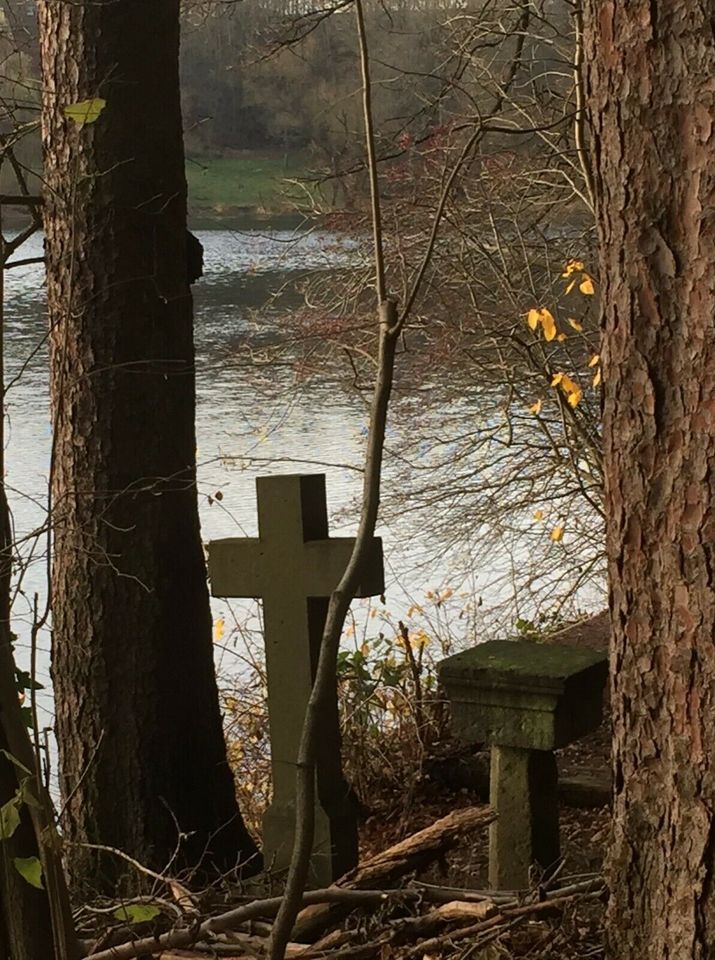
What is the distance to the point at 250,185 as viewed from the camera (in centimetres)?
721

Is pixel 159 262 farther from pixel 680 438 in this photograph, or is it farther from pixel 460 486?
pixel 460 486

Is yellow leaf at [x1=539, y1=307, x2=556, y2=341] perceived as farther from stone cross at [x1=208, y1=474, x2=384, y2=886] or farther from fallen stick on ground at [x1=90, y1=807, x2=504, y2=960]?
fallen stick on ground at [x1=90, y1=807, x2=504, y2=960]

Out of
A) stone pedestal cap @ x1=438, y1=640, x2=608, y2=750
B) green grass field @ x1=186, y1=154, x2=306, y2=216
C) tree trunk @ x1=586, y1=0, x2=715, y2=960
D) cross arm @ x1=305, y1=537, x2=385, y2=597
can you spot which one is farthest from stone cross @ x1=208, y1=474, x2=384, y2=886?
green grass field @ x1=186, y1=154, x2=306, y2=216

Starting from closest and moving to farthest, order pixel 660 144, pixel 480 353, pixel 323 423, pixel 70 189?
pixel 660 144 < pixel 70 189 < pixel 480 353 < pixel 323 423

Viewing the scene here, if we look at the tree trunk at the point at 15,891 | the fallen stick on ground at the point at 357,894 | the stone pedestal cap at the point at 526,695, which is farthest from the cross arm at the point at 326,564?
the tree trunk at the point at 15,891

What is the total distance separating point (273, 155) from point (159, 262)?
3.37 metres

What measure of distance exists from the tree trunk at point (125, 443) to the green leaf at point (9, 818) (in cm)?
178

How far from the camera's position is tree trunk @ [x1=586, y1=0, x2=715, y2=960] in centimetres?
181

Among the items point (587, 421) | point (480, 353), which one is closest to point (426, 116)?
point (480, 353)

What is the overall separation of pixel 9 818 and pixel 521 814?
152 centimetres

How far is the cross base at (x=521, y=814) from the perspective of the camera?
2.98m

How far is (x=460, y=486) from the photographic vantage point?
269 inches

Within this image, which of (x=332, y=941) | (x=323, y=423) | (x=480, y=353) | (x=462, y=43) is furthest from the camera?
(x=323, y=423)

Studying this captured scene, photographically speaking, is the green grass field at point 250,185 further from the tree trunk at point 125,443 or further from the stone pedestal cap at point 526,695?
the stone pedestal cap at point 526,695
